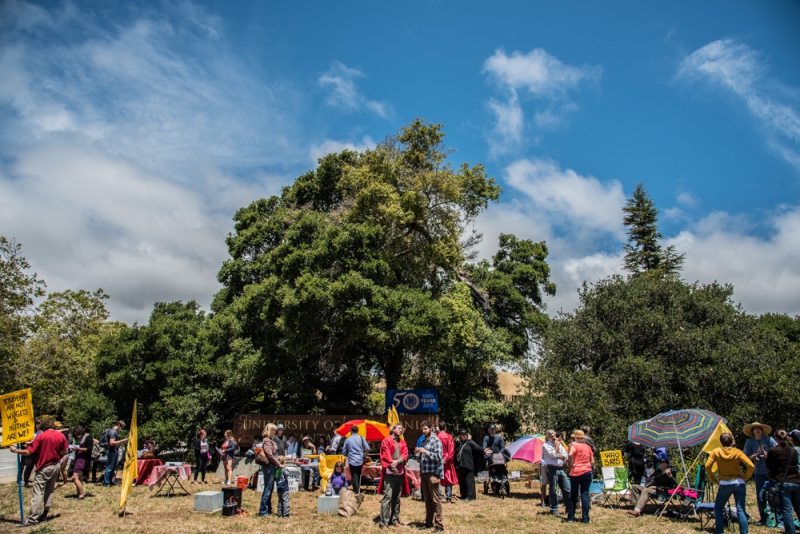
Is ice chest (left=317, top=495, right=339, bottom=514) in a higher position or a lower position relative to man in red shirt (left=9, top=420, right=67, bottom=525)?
lower

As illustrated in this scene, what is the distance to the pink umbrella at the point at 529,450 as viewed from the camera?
11.9 m

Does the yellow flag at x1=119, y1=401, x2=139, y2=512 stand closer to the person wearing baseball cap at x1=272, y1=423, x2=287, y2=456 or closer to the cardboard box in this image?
the cardboard box

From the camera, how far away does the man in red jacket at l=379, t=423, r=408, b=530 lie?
8.71 metres

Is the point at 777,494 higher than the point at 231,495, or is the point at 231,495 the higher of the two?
the point at 777,494

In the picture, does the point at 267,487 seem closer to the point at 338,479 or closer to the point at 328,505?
the point at 328,505

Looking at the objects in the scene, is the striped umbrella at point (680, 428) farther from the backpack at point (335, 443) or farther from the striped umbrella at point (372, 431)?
the backpack at point (335, 443)

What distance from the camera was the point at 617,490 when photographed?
1113 centimetres

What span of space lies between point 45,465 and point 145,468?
14.7 feet

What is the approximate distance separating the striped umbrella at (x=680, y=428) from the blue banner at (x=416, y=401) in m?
8.66

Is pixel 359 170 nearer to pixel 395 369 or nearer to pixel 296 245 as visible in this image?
pixel 296 245

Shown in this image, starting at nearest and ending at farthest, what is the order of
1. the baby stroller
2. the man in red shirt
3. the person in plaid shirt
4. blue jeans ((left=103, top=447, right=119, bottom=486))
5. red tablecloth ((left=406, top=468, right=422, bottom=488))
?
the person in plaid shirt
the man in red shirt
red tablecloth ((left=406, top=468, right=422, bottom=488))
the baby stroller
blue jeans ((left=103, top=447, right=119, bottom=486))

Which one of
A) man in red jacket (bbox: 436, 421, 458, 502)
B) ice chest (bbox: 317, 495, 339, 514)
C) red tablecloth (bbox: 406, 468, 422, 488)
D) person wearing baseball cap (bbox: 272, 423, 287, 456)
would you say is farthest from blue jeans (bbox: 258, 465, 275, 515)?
man in red jacket (bbox: 436, 421, 458, 502)

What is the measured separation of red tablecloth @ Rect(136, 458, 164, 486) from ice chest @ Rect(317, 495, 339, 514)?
516cm

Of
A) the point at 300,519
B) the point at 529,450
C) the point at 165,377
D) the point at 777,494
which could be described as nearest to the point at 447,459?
the point at 529,450
